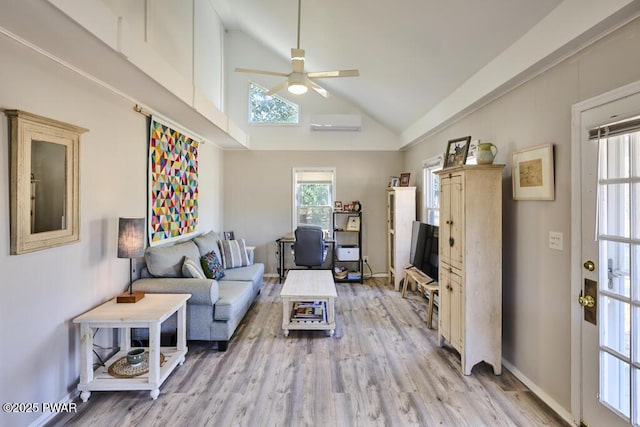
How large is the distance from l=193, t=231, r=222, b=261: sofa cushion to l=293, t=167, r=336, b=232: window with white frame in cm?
180

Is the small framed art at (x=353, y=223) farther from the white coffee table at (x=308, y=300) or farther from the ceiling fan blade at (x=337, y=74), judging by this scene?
the ceiling fan blade at (x=337, y=74)

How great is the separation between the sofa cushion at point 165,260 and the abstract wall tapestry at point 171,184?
245 millimetres

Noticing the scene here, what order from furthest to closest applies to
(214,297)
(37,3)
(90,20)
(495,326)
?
(214,297) < (495,326) < (90,20) < (37,3)

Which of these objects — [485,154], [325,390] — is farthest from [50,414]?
[485,154]

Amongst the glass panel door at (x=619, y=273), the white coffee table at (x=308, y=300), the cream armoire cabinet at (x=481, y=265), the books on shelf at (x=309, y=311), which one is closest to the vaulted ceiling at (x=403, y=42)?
the glass panel door at (x=619, y=273)

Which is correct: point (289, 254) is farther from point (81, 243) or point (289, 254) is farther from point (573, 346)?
point (573, 346)

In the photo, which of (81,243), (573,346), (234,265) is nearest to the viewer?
(573,346)

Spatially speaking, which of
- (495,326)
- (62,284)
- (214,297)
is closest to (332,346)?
(214,297)

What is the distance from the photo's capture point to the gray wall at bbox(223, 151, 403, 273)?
5.73 m

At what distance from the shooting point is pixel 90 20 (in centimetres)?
170

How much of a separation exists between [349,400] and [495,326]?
1.33m

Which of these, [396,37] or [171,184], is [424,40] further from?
[171,184]

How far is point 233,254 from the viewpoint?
14.6 feet

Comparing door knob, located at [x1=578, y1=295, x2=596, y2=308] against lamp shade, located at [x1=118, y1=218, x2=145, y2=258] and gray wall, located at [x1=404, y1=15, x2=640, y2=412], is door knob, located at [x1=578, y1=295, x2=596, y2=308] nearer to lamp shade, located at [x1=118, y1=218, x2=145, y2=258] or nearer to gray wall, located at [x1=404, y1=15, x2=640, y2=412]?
gray wall, located at [x1=404, y1=15, x2=640, y2=412]
